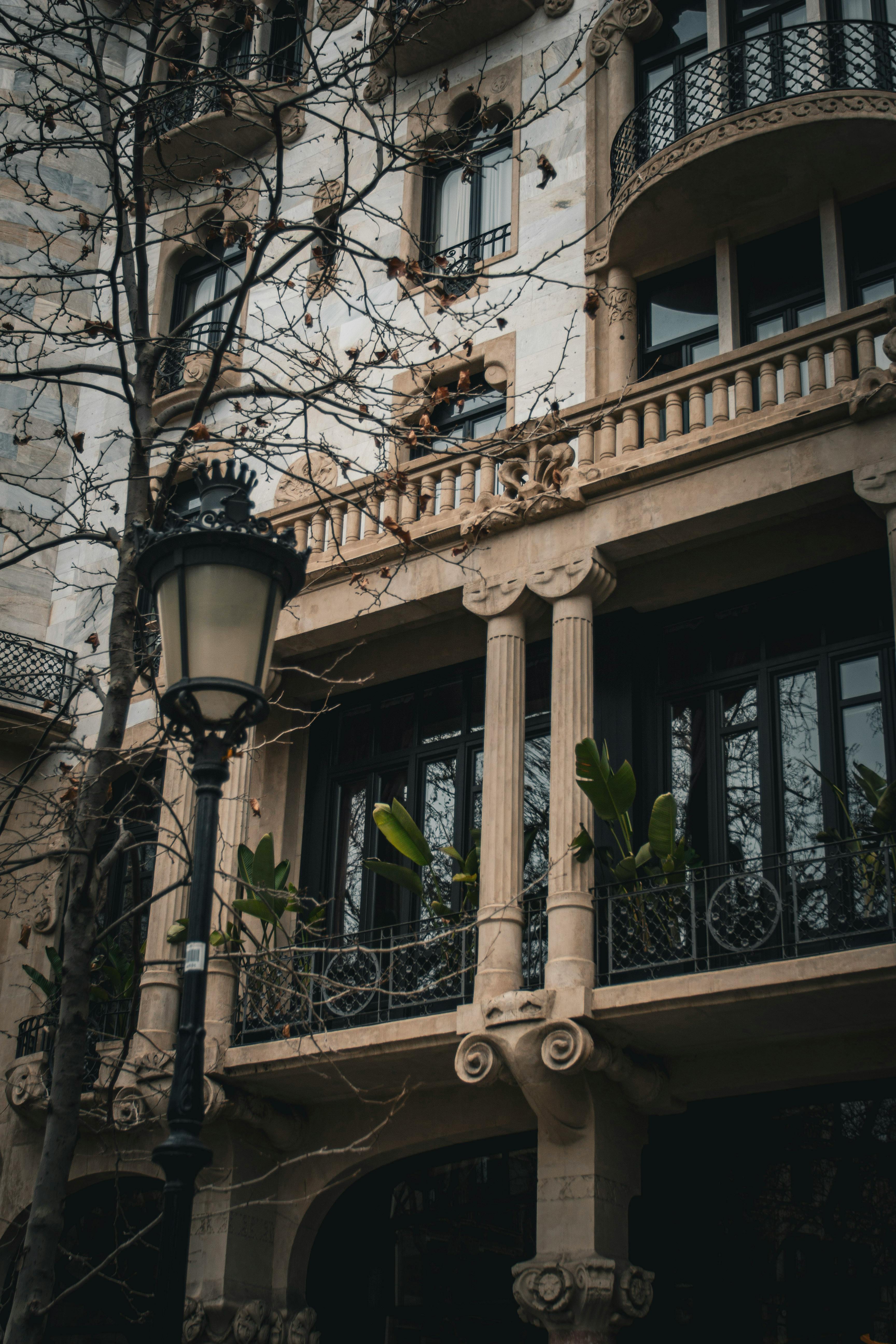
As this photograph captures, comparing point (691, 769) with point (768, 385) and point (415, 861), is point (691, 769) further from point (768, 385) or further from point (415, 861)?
point (768, 385)

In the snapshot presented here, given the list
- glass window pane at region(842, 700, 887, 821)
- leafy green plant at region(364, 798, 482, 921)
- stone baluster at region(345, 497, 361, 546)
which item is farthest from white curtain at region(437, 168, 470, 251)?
glass window pane at region(842, 700, 887, 821)

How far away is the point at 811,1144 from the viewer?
1307 cm

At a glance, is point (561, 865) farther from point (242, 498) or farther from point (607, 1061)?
point (242, 498)

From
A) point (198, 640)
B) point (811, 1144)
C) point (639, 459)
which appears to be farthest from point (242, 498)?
point (811, 1144)

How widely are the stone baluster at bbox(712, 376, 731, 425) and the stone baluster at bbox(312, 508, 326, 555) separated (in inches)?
179

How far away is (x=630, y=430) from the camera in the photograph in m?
14.9

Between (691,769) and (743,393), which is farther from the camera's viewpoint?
(691,769)

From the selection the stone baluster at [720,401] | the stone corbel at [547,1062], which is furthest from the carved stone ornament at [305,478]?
the stone corbel at [547,1062]

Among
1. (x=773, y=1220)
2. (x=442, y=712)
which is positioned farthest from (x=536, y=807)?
(x=773, y=1220)

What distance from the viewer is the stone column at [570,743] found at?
12.9 metres

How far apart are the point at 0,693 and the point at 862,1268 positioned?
43.2 feet

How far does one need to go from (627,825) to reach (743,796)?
153 centimetres

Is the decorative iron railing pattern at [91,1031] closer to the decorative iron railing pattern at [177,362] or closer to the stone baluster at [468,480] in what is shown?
the stone baluster at [468,480]

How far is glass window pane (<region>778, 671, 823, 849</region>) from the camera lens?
13648 millimetres
